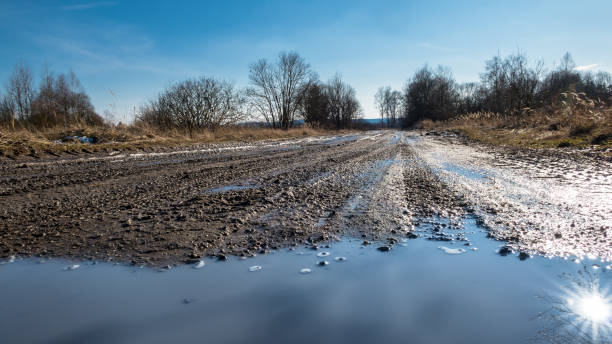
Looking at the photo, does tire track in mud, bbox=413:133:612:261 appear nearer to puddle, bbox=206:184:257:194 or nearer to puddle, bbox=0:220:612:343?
puddle, bbox=0:220:612:343

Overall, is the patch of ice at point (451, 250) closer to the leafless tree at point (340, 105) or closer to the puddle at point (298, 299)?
the puddle at point (298, 299)

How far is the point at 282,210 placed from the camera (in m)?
2.85

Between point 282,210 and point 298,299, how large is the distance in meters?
1.44

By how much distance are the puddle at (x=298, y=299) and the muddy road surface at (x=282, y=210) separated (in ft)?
0.73

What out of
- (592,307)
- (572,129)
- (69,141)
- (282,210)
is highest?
(69,141)

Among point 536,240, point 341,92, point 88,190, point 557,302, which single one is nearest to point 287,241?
point 557,302

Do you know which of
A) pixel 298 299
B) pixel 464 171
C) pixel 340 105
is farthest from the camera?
pixel 340 105

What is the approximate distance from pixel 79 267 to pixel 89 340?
80 cm

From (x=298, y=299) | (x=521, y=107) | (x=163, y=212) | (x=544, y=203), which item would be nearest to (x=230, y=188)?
(x=163, y=212)

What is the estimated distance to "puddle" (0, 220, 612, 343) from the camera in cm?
119

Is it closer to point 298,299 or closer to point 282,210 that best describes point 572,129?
point 282,210

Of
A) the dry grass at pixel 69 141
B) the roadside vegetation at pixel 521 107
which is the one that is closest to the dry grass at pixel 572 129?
the roadside vegetation at pixel 521 107

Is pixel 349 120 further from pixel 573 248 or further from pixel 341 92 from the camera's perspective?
pixel 573 248

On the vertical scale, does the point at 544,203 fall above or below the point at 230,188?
below
